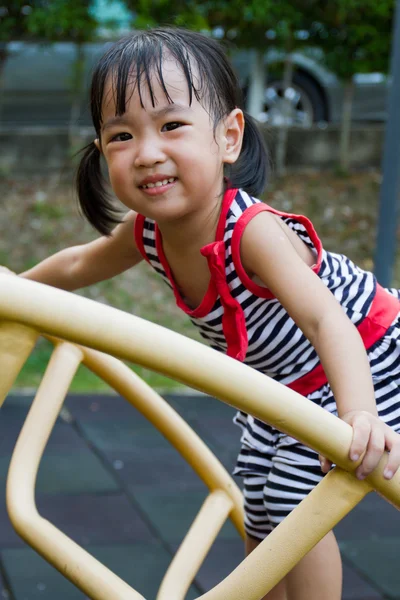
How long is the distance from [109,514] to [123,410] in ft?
3.48

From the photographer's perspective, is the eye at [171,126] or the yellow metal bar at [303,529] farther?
the eye at [171,126]

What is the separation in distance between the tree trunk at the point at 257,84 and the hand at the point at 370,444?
5.09 meters

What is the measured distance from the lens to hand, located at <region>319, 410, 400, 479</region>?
96 centimetres

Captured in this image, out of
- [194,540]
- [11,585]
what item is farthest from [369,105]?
[194,540]

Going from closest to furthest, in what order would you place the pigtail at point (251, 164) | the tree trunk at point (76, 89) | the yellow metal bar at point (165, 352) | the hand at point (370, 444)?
the yellow metal bar at point (165, 352) < the hand at point (370, 444) < the pigtail at point (251, 164) < the tree trunk at point (76, 89)

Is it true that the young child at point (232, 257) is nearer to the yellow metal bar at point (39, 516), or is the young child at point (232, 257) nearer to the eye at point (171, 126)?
the eye at point (171, 126)

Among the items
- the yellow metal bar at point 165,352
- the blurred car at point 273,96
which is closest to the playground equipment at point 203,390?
the yellow metal bar at point 165,352

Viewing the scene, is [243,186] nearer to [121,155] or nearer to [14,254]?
[121,155]

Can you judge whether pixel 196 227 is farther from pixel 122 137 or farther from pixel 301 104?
pixel 301 104

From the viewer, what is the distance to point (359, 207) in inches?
229

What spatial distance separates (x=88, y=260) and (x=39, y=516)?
526mm

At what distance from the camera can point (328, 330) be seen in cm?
119

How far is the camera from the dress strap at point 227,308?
1408mm

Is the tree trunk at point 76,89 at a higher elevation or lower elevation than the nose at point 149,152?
lower
